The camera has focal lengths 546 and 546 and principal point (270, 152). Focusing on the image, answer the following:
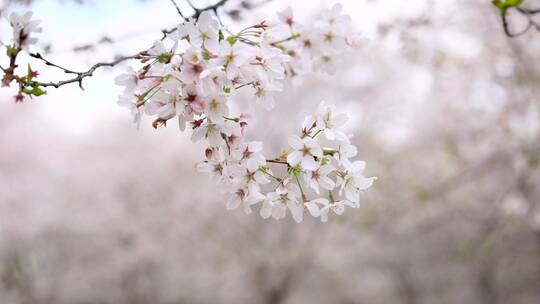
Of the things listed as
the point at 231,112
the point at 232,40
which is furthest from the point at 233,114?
the point at 232,40

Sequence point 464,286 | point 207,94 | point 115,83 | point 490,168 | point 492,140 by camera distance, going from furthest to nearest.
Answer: point 464,286
point 492,140
point 490,168
point 115,83
point 207,94

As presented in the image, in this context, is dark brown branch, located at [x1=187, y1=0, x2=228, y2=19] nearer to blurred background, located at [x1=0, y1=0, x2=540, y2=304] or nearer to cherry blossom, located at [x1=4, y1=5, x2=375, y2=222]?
cherry blossom, located at [x1=4, y1=5, x2=375, y2=222]

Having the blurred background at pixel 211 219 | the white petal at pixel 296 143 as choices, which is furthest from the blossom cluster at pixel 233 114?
the blurred background at pixel 211 219

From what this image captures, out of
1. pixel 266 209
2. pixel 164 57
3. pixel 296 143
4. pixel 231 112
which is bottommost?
pixel 266 209

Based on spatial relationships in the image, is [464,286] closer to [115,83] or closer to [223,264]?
[223,264]

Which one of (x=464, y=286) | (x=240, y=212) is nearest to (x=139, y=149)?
(x=240, y=212)

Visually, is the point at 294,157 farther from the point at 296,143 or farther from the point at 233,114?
the point at 233,114

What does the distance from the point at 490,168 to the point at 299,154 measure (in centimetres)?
653

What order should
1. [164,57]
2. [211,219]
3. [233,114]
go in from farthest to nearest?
[211,219] < [233,114] < [164,57]

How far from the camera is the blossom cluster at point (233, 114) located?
41.8 inches

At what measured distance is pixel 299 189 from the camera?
3.83 ft

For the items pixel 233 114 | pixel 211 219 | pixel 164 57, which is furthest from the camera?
pixel 211 219

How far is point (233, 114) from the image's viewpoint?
3.89 ft

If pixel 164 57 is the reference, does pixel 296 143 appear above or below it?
below
